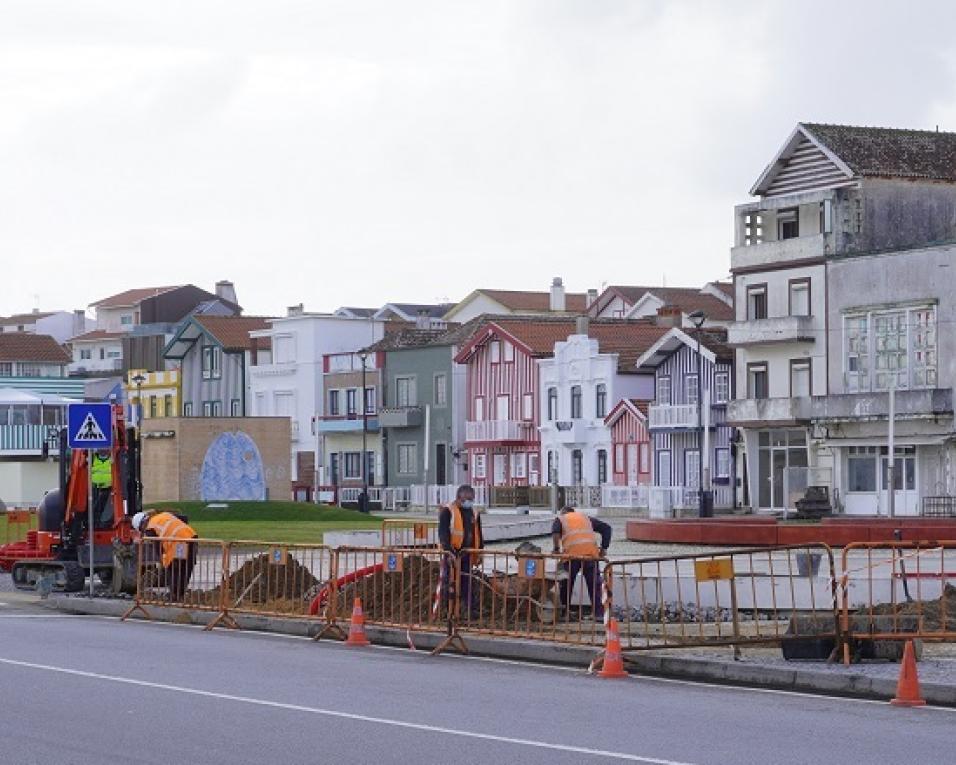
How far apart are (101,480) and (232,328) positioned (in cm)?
8122

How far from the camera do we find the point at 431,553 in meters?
22.5

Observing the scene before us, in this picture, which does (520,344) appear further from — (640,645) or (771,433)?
(640,645)

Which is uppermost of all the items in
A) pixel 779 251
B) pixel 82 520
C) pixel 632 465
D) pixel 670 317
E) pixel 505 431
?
pixel 670 317

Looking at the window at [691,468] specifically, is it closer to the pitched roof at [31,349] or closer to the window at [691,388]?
the window at [691,388]

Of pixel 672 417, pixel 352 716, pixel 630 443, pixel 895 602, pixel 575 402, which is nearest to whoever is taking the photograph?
pixel 352 716

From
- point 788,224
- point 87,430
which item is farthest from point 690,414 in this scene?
point 87,430

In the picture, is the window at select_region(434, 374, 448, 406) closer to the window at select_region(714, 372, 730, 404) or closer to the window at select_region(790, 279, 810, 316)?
the window at select_region(714, 372, 730, 404)

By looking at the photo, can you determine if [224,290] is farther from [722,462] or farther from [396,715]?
[396,715]

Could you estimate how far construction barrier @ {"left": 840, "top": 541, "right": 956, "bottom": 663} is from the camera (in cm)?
1892

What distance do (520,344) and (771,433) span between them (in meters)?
19.5

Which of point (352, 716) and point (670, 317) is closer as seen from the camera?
point (352, 716)

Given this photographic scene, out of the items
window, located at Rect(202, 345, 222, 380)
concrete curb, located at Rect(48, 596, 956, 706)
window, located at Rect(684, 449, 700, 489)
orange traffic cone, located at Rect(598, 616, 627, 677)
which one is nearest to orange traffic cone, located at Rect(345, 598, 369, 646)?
concrete curb, located at Rect(48, 596, 956, 706)

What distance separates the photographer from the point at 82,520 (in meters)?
30.7

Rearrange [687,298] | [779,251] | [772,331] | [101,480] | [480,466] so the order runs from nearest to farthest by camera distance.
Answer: [101,480]
[772,331]
[779,251]
[480,466]
[687,298]
